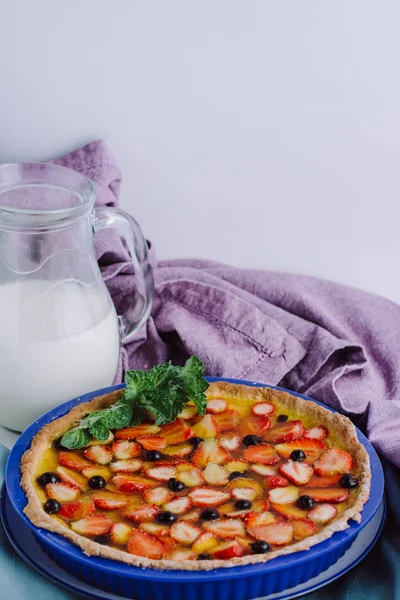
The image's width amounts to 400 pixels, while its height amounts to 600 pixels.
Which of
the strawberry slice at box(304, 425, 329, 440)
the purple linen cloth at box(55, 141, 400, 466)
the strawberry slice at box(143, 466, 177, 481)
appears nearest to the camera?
the strawberry slice at box(143, 466, 177, 481)

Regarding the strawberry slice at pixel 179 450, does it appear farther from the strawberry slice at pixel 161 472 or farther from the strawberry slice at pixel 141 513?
the strawberry slice at pixel 141 513

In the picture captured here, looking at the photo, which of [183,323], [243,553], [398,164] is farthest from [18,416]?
[398,164]

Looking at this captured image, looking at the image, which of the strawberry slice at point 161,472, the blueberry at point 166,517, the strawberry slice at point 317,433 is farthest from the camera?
the strawberry slice at point 317,433

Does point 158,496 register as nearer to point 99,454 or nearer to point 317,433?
point 99,454

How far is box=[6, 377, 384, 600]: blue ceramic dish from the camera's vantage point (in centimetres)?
112

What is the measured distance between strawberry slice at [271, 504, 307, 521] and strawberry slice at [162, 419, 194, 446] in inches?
8.3

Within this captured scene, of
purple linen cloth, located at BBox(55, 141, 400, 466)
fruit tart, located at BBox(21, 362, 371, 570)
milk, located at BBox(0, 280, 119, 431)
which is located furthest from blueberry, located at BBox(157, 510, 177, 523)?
purple linen cloth, located at BBox(55, 141, 400, 466)

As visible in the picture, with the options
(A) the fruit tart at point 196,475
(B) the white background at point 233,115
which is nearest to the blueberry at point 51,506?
(A) the fruit tart at point 196,475

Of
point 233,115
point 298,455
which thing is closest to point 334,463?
point 298,455

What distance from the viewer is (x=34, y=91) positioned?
1858mm

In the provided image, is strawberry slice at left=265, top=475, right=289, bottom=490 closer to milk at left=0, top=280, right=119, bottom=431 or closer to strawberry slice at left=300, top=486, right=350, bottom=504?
strawberry slice at left=300, top=486, right=350, bottom=504

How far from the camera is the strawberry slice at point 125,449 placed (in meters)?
1.39

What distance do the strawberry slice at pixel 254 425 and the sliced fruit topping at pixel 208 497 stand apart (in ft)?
0.55

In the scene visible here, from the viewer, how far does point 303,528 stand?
3.99 ft
